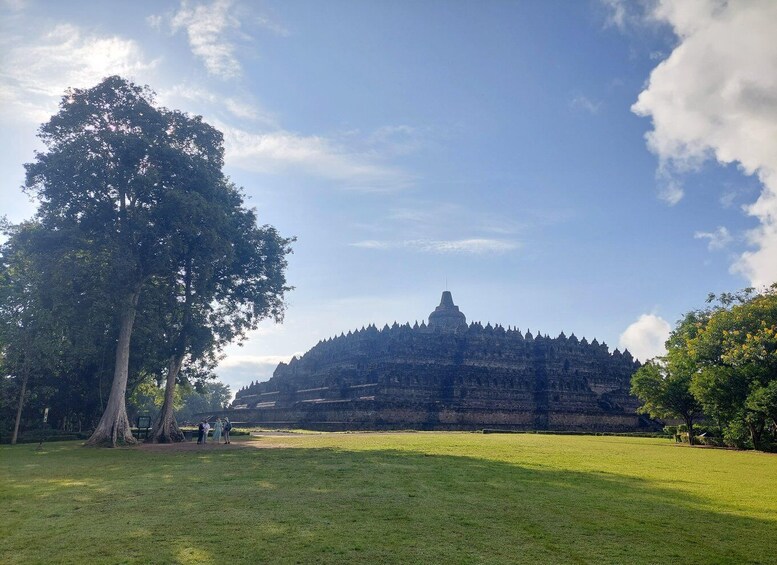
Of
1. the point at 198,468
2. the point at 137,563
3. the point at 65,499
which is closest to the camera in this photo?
the point at 137,563

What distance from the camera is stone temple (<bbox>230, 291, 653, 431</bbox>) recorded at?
5119cm

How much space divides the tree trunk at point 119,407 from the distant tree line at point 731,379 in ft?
110

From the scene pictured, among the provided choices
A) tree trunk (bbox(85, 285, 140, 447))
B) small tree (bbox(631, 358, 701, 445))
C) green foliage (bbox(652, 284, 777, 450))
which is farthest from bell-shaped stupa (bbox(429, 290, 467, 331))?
tree trunk (bbox(85, 285, 140, 447))

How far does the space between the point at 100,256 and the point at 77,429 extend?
61.1 feet

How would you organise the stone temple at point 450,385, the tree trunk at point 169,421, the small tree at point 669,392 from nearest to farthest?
the tree trunk at point 169,421 → the small tree at point 669,392 → the stone temple at point 450,385

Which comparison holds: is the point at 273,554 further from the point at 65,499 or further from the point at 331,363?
the point at 331,363

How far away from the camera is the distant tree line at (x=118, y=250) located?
28.8 meters

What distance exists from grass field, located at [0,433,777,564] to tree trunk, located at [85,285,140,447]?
9334 mm

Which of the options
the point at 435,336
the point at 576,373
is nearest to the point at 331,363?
the point at 435,336

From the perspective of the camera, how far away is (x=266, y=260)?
37.6 m

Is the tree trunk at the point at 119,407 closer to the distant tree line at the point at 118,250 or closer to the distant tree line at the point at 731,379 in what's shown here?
the distant tree line at the point at 118,250

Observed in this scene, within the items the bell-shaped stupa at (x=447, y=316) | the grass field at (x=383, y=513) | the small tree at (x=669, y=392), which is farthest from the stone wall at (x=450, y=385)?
the grass field at (x=383, y=513)

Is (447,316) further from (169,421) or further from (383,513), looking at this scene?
(383,513)

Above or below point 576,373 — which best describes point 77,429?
below
